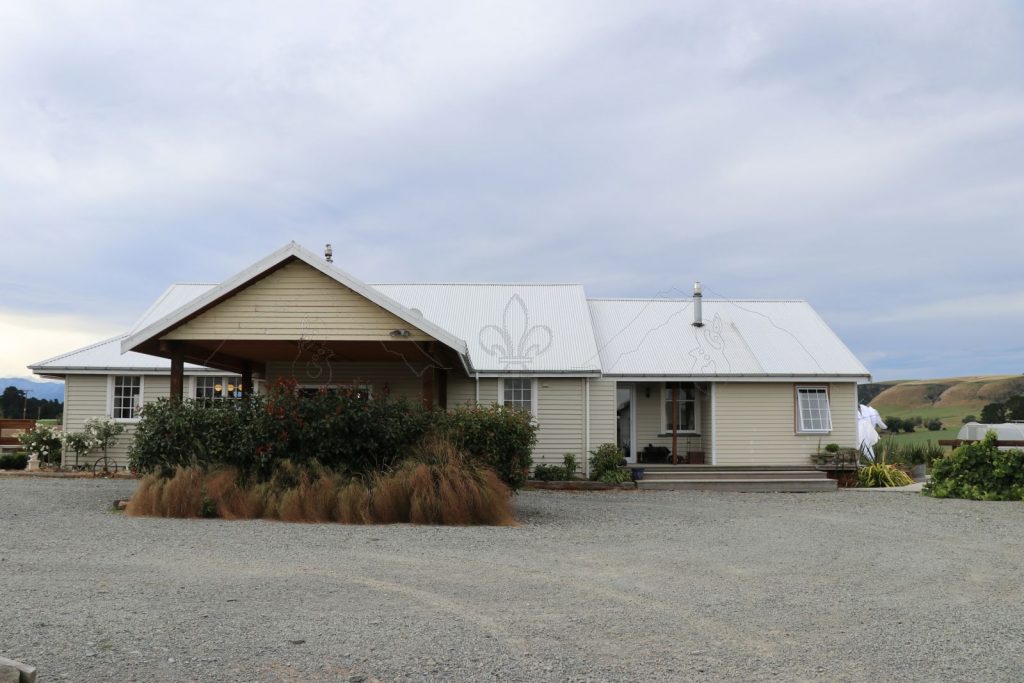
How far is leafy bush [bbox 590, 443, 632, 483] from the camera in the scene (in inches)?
795

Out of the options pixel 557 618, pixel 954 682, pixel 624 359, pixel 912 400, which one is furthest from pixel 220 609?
pixel 912 400

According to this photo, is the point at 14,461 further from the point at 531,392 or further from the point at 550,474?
the point at 550,474

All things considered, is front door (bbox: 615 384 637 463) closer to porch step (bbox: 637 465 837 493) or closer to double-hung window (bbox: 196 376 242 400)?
porch step (bbox: 637 465 837 493)

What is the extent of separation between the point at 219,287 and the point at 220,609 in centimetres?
851

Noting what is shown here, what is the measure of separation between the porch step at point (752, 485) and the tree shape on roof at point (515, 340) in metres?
4.24

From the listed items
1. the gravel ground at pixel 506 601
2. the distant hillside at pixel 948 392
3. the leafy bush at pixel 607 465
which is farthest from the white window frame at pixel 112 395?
the distant hillside at pixel 948 392

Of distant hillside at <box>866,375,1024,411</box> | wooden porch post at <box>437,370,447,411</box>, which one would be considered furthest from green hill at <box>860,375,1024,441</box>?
wooden porch post at <box>437,370,447,411</box>

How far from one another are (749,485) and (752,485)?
65 mm

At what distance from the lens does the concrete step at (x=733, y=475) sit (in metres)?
20.4

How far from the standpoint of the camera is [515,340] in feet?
74.4

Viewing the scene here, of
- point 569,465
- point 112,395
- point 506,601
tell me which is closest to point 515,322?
point 569,465

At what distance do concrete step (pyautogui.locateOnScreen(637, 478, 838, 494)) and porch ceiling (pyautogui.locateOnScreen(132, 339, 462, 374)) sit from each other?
210 inches

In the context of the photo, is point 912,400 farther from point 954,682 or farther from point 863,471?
point 954,682

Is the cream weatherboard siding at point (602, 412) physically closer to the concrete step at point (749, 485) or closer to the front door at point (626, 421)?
the front door at point (626, 421)
